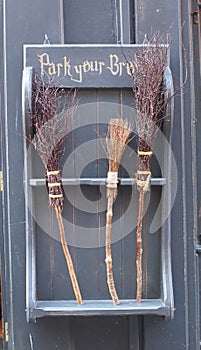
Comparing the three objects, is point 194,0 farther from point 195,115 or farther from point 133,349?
point 133,349

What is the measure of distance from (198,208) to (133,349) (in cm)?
85

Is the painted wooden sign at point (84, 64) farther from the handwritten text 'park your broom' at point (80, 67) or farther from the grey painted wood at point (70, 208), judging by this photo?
the grey painted wood at point (70, 208)

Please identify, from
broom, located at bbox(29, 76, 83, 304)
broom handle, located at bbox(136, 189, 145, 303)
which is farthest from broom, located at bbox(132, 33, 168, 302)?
broom, located at bbox(29, 76, 83, 304)

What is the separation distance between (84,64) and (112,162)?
20.6 inches

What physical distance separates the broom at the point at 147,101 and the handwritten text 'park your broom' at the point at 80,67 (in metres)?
0.09

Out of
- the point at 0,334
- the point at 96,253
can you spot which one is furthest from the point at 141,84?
the point at 0,334

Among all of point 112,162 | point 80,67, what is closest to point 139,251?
point 112,162

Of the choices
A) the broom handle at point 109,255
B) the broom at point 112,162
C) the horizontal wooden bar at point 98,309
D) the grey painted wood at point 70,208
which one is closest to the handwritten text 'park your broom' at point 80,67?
the grey painted wood at point 70,208

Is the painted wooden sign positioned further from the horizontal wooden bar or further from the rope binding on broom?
the horizontal wooden bar

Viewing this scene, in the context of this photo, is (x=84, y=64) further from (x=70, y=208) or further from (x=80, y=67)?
(x=70, y=208)

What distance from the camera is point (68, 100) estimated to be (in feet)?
8.44

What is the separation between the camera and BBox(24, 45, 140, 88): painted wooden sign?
8.36 feet

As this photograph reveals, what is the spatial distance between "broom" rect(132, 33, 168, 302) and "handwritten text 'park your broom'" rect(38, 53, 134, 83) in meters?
0.09

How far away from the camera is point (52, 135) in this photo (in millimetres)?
2426
